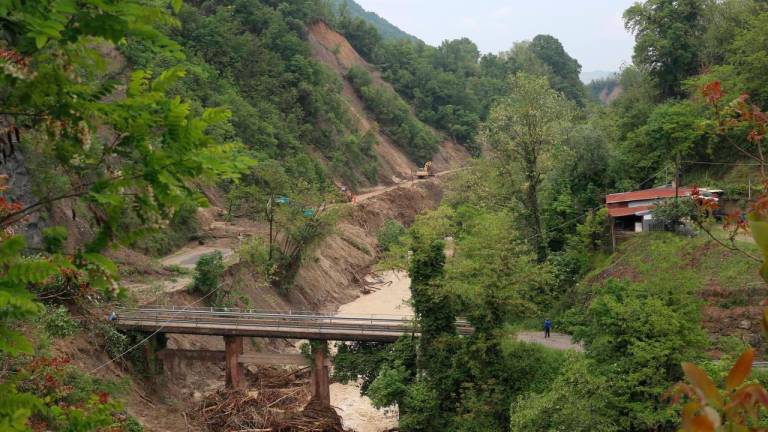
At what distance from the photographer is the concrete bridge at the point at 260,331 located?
81.8ft

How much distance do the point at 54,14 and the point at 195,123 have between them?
1098 millimetres

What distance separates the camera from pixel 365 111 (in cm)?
8119

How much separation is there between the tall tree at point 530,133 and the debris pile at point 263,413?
12.2 m

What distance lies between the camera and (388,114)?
266 feet

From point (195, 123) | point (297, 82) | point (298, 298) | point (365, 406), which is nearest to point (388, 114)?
point (297, 82)

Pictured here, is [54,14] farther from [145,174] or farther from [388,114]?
[388,114]

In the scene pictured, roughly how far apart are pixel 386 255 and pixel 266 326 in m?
10.4

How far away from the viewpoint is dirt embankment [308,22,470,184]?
75.2m

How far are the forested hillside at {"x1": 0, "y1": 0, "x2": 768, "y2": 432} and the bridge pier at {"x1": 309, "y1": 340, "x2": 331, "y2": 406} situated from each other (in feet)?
0.35

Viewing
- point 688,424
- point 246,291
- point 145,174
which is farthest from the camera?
point 246,291

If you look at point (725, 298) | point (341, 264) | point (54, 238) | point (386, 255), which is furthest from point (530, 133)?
point (54, 238)

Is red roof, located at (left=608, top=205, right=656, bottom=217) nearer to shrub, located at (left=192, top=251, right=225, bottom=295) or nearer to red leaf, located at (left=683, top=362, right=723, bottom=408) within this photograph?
shrub, located at (left=192, top=251, right=225, bottom=295)

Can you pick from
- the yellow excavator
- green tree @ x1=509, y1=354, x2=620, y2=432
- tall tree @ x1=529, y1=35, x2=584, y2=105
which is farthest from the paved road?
tall tree @ x1=529, y1=35, x2=584, y2=105

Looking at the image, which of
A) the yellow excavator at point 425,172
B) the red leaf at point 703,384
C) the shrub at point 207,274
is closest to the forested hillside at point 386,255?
the red leaf at point 703,384
